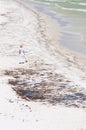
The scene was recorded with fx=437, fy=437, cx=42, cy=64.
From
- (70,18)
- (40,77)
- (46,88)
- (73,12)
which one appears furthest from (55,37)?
(73,12)

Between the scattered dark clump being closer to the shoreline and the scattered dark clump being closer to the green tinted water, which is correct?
the shoreline

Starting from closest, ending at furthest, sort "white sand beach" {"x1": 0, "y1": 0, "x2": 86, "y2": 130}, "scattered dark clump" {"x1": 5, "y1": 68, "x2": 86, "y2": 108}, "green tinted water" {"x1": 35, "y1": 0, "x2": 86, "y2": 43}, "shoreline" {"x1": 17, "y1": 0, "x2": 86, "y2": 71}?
"white sand beach" {"x1": 0, "y1": 0, "x2": 86, "y2": 130} → "scattered dark clump" {"x1": 5, "y1": 68, "x2": 86, "y2": 108} → "shoreline" {"x1": 17, "y1": 0, "x2": 86, "y2": 71} → "green tinted water" {"x1": 35, "y1": 0, "x2": 86, "y2": 43}

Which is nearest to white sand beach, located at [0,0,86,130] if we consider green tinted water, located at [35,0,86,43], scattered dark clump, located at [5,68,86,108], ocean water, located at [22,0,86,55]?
scattered dark clump, located at [5,68,86,108]

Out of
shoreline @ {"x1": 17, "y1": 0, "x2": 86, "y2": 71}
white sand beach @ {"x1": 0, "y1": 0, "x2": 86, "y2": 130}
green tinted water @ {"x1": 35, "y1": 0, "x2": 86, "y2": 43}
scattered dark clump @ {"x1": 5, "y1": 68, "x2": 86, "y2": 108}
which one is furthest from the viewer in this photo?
green tinted water @ {"x1": 35, "y1": 0, "x2": 86, "y2": 43}

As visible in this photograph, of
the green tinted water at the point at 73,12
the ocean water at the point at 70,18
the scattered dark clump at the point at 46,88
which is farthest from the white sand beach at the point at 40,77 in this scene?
the green tinted water at the point at 73,12

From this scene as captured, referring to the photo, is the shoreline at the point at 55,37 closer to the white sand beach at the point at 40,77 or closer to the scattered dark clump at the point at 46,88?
the white sand beach at the point at 40,77
